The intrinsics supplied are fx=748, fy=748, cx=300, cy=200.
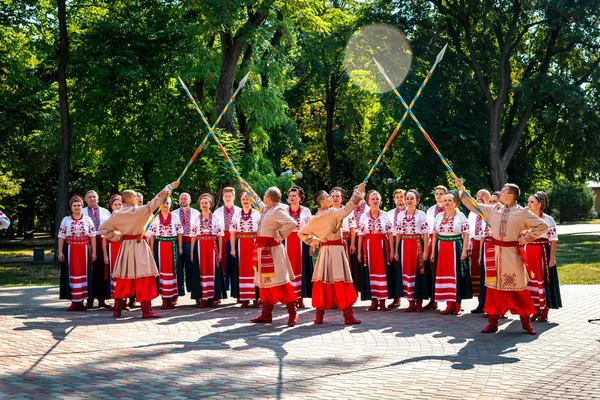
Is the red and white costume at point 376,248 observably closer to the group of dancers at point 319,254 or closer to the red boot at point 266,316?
the group of dancers at point 319,254

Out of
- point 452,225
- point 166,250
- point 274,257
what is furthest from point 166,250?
point 452,225

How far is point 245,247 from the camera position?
1340 cm

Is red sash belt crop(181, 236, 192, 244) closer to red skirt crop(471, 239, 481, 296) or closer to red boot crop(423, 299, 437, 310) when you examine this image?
red boot crop(423, 299, 437, 310)

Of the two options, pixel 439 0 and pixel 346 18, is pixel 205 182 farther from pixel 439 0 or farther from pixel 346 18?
pixel 346 18

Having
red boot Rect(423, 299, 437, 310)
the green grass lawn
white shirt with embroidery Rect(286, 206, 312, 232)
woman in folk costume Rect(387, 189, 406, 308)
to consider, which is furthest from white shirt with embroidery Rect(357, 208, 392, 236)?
the green grass lawn

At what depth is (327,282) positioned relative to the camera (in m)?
11.0

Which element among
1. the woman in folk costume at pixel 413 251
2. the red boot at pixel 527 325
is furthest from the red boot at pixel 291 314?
the red boot at pixel 527 325

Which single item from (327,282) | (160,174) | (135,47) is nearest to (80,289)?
(327,282)

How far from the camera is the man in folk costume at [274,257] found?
36.0 ft

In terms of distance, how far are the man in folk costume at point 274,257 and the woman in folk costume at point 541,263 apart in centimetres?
362

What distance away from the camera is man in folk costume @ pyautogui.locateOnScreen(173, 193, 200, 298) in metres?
13.5

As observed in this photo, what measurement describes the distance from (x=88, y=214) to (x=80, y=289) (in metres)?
1.37

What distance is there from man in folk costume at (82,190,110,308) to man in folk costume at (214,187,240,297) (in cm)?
206

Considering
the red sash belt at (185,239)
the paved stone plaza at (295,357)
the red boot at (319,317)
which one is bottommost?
the paved stone plaza at (295,357)
